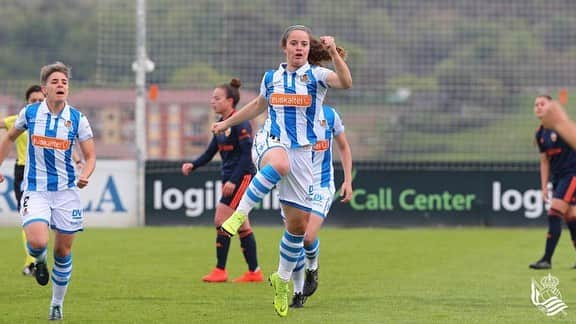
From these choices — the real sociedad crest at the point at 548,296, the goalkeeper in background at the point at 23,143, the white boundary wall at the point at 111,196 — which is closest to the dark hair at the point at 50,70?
the goalkeeper in background at the point at 23,143

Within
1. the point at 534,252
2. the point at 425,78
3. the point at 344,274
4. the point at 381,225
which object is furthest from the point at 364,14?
the point at 344,274

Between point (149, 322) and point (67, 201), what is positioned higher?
point (67, 201)

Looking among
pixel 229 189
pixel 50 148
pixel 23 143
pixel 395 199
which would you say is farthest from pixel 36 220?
pixel 395 199

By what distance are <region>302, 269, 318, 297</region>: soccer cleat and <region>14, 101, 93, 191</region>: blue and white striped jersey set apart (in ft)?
7.36

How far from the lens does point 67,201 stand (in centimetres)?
943

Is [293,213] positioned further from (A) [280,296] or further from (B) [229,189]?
(B) [229,189]

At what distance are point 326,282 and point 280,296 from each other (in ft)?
9.89

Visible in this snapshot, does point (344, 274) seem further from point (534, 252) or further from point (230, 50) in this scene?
point (230, 50)

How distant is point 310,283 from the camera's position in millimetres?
10562

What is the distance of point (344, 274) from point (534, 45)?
14678 millimetres

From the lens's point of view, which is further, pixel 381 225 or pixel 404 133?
pixel 404 133

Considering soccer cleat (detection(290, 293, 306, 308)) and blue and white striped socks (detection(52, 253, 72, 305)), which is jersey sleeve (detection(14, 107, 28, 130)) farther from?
soccer cleat (detection(290, 293, 306, 308))

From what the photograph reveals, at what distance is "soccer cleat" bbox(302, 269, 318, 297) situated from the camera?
413 inches

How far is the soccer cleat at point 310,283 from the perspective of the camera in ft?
34.4
